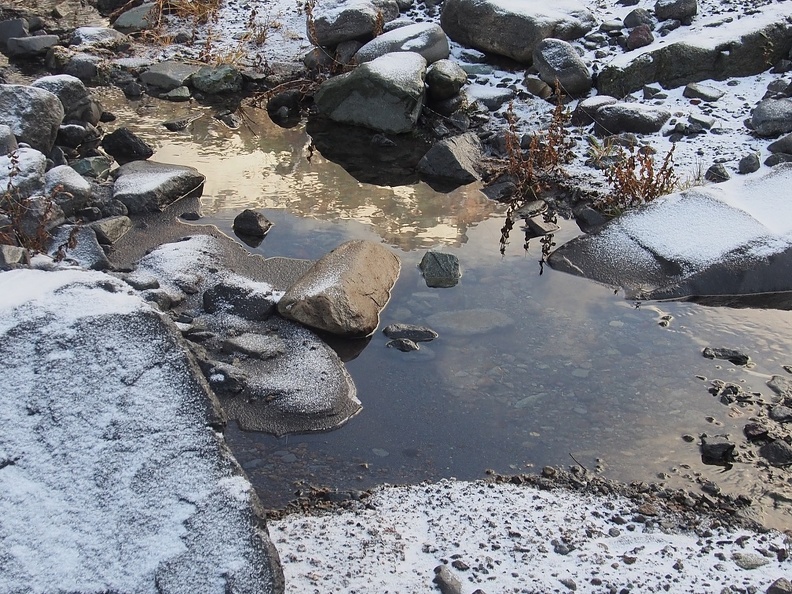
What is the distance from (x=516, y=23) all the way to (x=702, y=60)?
1972 mm

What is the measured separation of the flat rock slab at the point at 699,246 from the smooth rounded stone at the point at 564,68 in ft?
7.88

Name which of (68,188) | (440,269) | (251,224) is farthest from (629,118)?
(68,188)

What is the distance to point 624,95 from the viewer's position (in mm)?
8062

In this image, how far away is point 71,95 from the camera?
7613 millimetres

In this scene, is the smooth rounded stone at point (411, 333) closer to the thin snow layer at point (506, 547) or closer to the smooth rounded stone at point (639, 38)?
the thin snow layer at point (506, 547)

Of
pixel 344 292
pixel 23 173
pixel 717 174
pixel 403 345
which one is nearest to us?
pixel 403 345

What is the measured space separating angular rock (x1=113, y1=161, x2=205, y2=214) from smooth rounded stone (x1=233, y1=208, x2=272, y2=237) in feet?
2.44

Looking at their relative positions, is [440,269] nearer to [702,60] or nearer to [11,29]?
[702,60]

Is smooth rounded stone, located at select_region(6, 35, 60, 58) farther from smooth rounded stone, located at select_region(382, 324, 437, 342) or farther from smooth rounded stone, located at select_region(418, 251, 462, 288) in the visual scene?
smooth rounded stone, located at select_region(382, 324, 437, 342)

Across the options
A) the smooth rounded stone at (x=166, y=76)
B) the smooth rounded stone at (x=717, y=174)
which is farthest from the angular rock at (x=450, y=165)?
the smooth rounded stone at (x=166, y=76)

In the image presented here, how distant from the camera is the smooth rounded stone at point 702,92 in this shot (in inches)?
305

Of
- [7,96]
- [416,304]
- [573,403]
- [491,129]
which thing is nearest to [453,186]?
[491,129]

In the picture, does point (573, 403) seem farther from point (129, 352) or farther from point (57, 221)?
point (57, 221)

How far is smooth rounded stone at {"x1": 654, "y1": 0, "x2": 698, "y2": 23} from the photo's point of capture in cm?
862
